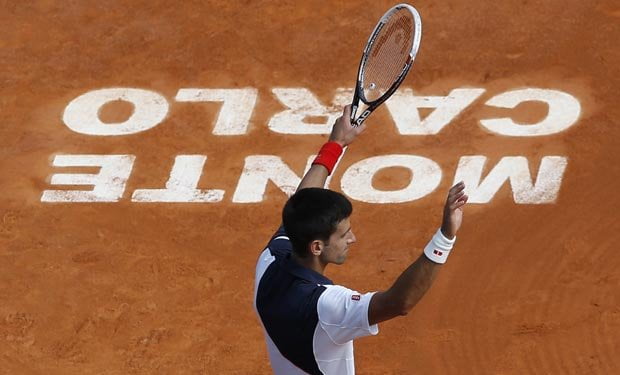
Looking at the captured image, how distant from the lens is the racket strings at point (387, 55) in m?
8.20

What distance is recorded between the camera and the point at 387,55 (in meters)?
8.43

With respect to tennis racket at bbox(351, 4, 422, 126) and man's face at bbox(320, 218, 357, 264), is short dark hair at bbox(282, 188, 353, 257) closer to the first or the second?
man's face at bbox(320, 218, 357, 264)

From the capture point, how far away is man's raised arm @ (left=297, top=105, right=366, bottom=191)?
7.11 m

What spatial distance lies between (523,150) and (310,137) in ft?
8.56

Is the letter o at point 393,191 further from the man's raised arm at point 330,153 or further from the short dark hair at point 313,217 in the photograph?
the short dark hair at point 313,217

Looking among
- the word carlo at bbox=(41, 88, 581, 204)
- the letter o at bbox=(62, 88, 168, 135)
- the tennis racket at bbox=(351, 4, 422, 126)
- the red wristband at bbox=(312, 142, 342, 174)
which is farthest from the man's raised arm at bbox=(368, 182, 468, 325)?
the letter o at bbox=(62, 88, 168, 135)

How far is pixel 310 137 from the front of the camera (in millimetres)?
13891

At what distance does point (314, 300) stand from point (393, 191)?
6966mm

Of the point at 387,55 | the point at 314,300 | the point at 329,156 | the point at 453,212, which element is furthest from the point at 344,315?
the point at 387,55

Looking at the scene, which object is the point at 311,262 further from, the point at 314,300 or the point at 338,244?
the point at 314,300

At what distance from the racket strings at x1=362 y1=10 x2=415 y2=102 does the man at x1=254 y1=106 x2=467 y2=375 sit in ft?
6.93

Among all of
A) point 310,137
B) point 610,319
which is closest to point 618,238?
point 610,319

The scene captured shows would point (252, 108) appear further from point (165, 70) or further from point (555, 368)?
point (555, 368)

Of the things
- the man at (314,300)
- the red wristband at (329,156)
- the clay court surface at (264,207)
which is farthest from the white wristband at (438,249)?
the clay court surface at (264,207)
